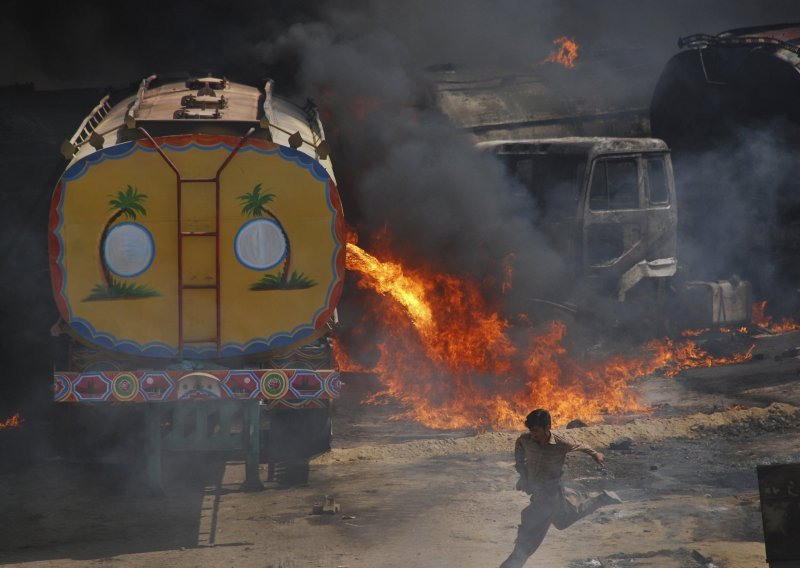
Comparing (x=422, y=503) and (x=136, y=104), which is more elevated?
(x=136, y=104)

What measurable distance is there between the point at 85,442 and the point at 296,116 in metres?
4.12

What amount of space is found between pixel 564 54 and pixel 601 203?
223 inches

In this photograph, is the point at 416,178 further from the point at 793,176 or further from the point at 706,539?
the point at 706,539

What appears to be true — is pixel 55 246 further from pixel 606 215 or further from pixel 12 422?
pixel 606 215

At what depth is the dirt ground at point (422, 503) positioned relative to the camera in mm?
7691

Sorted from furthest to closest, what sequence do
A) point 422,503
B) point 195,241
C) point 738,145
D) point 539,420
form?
point 738,145, point 422,503, point 195,241, point 539,420

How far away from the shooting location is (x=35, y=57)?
59.7ft

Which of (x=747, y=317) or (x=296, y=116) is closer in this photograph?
(x=296, y=116)

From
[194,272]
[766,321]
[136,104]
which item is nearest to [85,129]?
[136,104]

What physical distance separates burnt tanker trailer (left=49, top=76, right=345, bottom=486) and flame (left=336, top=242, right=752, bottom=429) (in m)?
3.39

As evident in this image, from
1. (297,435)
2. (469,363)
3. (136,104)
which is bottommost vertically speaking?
(297,435)

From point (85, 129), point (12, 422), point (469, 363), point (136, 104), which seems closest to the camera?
point (136, 104)

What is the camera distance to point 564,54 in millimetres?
18594

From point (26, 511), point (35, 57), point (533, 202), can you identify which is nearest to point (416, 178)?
point (533, 202)
